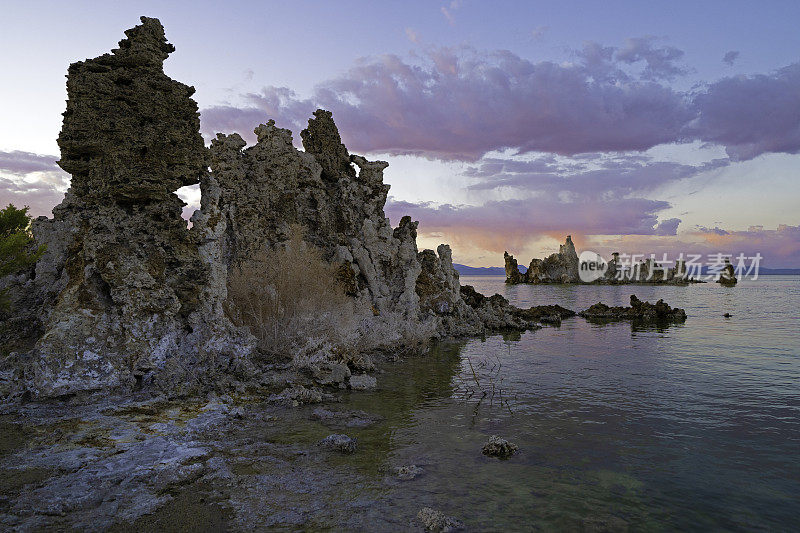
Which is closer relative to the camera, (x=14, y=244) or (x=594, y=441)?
(x=594, y=441)

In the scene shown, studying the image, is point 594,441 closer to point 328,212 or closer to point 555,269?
point 328,212

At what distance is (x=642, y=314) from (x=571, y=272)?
13449cm

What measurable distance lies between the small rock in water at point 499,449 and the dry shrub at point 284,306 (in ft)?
27.1

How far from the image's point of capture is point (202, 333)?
13430mm

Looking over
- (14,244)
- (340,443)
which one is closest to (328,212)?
(14,244)

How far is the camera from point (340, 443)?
9430 mm

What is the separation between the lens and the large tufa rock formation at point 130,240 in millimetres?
11570

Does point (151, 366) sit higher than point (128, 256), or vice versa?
point (128, 256)

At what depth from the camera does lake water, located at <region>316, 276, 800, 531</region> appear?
24.1 feet

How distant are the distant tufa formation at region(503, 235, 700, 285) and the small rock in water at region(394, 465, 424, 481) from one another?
171096 millimetres

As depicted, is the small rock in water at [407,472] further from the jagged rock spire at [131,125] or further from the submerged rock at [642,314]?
the submerged rock at [642,314]

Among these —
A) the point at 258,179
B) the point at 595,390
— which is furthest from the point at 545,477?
the point at 258,179

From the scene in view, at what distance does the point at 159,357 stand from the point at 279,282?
21.6 ft

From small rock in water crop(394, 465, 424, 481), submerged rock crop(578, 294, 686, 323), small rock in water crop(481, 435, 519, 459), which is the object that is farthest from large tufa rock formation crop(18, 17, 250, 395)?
submerged rock crop(578, 294, 686, 323)
